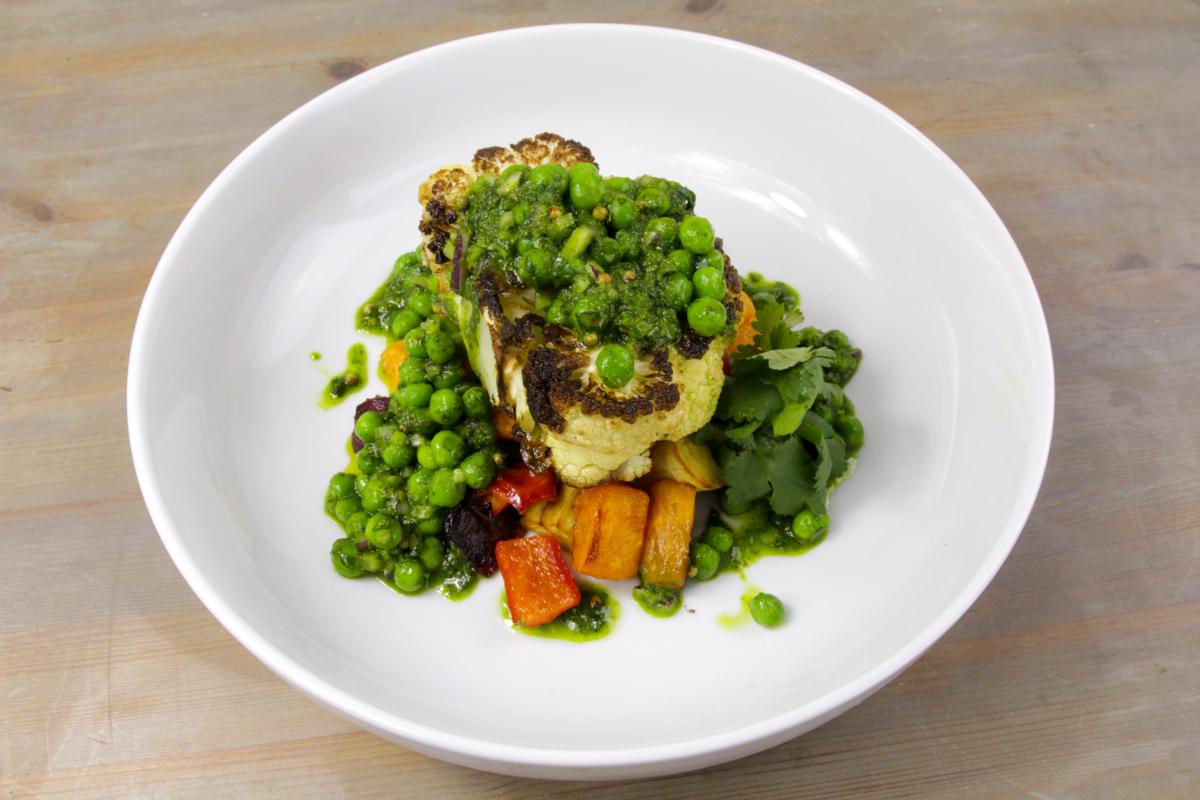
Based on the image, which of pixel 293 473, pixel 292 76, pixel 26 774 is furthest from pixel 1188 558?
pixel 292 76

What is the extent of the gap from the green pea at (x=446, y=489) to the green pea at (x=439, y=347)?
54 cm

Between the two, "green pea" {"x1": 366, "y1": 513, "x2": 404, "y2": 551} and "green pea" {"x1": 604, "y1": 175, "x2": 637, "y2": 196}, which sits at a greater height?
"green pea" {"x1": 604, "y1": 175, "x2": 637, "y2": 196}

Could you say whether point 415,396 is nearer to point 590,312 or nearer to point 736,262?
point 590,312

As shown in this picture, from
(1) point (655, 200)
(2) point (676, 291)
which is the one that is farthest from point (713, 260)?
(1) point (655, 200)

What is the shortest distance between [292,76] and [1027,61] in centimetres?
468

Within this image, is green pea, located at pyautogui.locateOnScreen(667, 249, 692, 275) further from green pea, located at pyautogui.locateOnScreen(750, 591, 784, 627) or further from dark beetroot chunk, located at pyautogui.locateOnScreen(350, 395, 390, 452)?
dark beetroot chunk, located at pyautogui.locateOnScreen(350, 395, 390, 452)

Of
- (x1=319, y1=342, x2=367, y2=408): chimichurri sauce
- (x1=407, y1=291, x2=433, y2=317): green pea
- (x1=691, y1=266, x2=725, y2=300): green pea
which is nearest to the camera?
(x1=691, y1=266, x2=725, y2=300): green pea

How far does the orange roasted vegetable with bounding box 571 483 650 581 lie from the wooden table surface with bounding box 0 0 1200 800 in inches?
33.1

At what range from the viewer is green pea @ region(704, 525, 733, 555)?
12.7 feet

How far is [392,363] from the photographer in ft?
14.5

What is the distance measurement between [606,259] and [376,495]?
1382 mm

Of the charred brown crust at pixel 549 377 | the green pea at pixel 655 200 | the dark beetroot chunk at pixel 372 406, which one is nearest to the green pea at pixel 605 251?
the green pea at pixel 655 200

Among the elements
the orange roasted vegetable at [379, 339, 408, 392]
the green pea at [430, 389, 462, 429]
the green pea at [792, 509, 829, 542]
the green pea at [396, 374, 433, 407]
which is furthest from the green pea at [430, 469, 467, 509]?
the green pea at [792, 509, 829, 542]

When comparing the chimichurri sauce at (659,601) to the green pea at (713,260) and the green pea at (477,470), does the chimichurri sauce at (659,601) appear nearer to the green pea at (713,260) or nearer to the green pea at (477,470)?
the green pea at (477,470)
